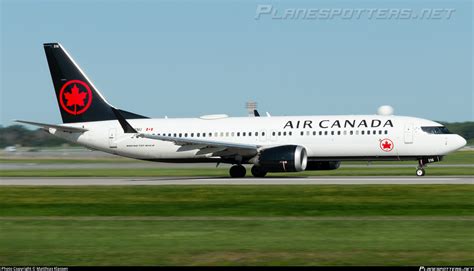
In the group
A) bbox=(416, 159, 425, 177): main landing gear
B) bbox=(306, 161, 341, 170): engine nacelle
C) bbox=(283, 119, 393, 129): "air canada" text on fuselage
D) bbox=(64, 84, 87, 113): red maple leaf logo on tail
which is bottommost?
bbox=(416, 159, 425, 177): main landing gear

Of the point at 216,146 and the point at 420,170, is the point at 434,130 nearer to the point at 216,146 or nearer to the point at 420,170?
the point at 420,170

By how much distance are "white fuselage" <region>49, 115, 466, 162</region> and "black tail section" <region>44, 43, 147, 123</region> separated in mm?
775

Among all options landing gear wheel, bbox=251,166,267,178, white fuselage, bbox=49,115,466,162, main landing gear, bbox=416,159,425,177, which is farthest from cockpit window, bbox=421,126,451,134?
landing gear wheel, bbox=251,166,267,178

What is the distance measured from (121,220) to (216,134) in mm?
28769

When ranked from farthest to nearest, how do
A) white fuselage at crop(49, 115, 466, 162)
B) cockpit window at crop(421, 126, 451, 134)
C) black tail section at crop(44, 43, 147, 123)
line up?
black tail section at crop(44, 43, 147, 123), cockpit window at crop(421, 126, 451, 134), white fuselage at crop(49, 115, 466, 162)

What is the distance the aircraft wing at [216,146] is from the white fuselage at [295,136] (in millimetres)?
634

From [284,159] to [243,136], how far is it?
5.44 m

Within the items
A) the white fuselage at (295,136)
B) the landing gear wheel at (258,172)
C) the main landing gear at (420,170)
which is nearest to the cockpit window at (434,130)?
the white fuselage at (295,136)

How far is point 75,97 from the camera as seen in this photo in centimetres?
5619

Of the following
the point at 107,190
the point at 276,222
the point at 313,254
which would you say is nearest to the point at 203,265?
the point at 313,254

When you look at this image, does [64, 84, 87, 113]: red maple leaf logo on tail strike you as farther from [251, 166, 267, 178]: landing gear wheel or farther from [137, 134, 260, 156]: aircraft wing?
[251, 166, 267, 178]: landing gear wheel

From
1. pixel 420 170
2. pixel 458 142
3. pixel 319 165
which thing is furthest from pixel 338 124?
pixel 458 142

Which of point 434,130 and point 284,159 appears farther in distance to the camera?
point 434,130

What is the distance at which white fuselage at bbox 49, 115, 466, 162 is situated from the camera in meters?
48.7
